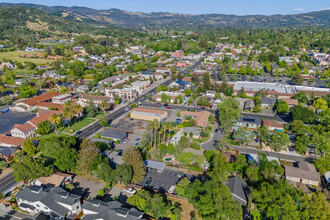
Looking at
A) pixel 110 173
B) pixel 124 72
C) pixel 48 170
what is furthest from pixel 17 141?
pixel 124 72

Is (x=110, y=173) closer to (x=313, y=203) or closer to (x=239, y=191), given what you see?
(x=239, y=191)

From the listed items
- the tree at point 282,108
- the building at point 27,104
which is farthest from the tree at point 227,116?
the building at point 27,104

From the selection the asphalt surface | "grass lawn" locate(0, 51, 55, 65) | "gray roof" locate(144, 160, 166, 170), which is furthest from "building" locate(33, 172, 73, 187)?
"grass lawn" locate(0, 51, 55, 65)

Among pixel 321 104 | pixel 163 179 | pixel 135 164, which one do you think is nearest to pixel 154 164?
pixel 163 179

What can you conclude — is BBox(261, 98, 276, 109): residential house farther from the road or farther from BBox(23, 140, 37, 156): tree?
BBox(23, 140, 37, 156): tree

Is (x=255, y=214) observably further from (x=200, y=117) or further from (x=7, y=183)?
(x=7, y=183)

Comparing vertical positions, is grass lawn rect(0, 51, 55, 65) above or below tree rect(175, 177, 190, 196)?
above

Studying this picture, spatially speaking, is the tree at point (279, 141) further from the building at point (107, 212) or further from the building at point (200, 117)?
the building at point (107, 212)
